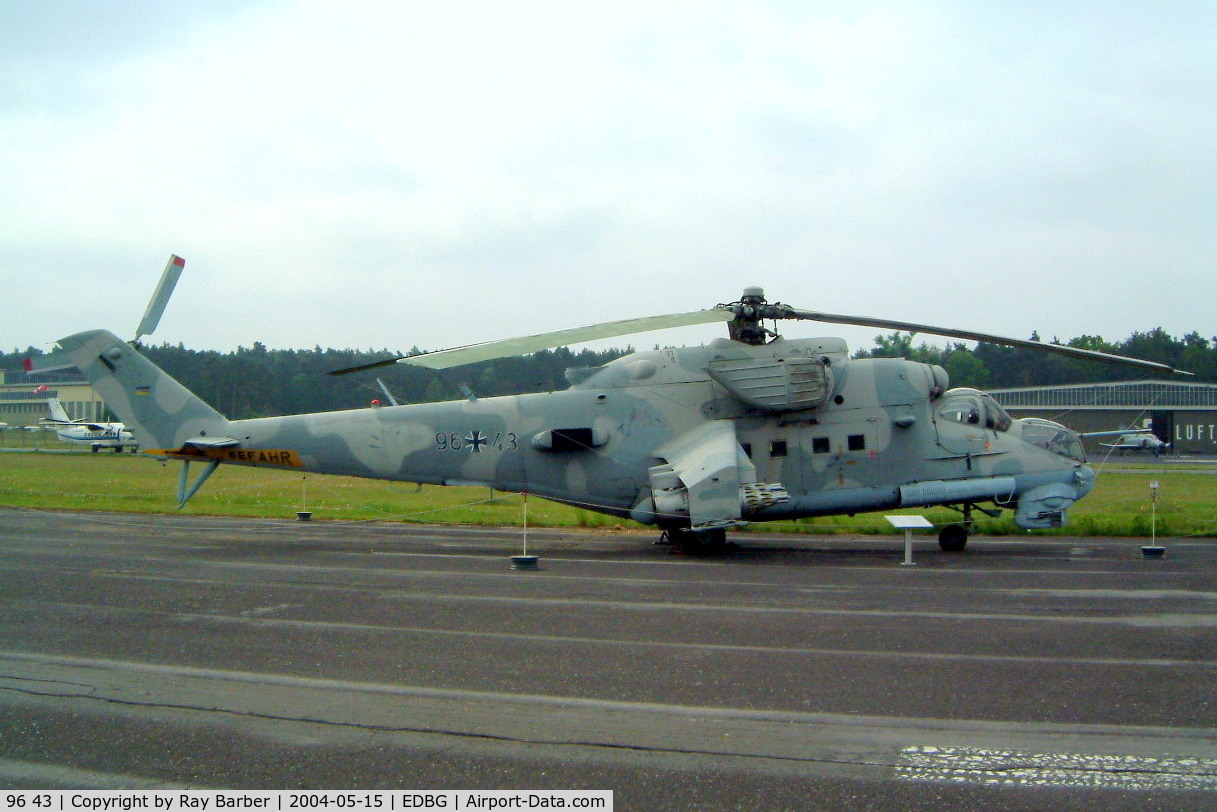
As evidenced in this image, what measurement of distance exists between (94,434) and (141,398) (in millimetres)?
61444

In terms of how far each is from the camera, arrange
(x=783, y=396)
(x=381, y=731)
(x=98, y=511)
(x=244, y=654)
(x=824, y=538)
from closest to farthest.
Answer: (x=381, y=731)
(x=244, y=654)
(x=783, y=396)
(x=824, y=538)
(x=98, y=511)

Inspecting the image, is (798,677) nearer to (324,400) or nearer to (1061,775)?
(1061,775)

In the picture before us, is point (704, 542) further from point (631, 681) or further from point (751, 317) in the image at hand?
point (631, 681)

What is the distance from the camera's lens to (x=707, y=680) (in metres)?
7.18

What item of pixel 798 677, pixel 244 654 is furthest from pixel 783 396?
pixel 244 654

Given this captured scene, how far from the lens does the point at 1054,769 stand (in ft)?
17.2

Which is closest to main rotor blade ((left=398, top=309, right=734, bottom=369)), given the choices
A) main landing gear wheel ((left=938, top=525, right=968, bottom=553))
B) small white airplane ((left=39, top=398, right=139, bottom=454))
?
main landing gear wheel ((left=938, top=525, right=968, bottom=553))

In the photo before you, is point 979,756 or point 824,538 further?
point 824,538

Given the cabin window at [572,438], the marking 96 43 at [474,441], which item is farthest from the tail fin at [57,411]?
the cabin window at [572,438]

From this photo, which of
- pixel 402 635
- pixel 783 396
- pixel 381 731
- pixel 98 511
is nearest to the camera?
pixel 381 731

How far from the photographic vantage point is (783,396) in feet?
51.2

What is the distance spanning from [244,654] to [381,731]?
289 cm

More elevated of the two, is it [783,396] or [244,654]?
[783,396]

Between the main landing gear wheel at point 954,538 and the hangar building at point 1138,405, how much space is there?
33.2 m
